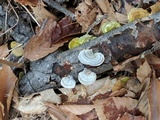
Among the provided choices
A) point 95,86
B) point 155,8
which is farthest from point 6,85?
point 155,8

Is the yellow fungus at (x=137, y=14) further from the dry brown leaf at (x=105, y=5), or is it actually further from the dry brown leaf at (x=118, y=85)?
the dry brown leaf at (x=118, y=85)

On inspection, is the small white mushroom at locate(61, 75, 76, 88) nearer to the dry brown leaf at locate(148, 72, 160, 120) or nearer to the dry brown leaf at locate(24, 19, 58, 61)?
the dry brown leaf at locate(24, 19, 58, 61)

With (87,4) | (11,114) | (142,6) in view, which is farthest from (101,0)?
(11,114)

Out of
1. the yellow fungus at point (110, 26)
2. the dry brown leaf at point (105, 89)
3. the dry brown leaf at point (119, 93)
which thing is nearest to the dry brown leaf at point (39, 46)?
the yellow fungus at point (110, 26)

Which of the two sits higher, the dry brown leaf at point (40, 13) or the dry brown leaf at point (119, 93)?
the dry brown leaf at point (40, 13)

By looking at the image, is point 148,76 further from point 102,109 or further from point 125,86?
point 102,109

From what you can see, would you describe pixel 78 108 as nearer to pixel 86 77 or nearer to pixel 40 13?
pixel 86 77

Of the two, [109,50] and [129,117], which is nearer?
[129,117]
